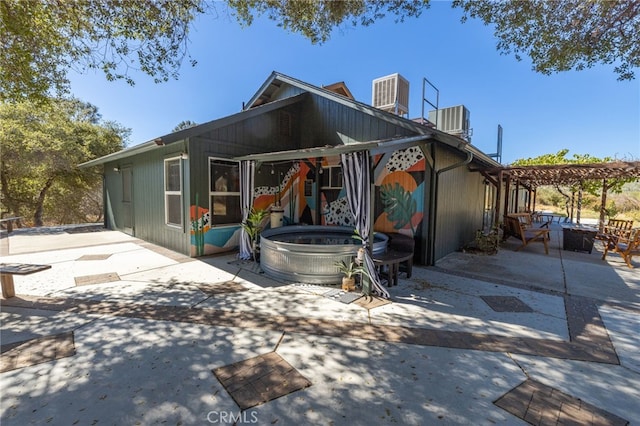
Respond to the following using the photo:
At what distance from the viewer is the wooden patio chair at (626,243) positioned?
580cm

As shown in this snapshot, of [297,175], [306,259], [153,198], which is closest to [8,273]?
[306,259]

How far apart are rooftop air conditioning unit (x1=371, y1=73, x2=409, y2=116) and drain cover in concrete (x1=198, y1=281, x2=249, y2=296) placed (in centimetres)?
671

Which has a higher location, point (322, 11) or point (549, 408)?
point (322, 11)

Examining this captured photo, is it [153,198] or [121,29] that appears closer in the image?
[121,29]

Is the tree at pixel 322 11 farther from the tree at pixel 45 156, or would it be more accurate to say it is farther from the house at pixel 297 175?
the tree at pixel 45 156

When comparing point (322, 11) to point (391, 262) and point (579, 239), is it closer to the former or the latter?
point (391, 262)

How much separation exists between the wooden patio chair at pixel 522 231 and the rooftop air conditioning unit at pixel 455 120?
3.01 meters

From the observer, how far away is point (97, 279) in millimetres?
4727

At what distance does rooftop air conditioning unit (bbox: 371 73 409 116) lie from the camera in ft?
26.7

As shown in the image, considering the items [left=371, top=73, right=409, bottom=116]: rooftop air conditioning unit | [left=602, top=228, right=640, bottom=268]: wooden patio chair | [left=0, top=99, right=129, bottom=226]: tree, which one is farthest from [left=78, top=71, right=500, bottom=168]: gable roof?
[left=0, top=99, right=129, bottom=226]: tree

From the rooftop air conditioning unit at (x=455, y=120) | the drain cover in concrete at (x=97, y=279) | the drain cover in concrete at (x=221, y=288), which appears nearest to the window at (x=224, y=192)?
the drain cover in concrete at (x=97, y=279)

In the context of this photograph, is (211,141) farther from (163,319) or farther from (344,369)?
(344,369)

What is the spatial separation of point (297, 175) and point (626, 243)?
830 cm

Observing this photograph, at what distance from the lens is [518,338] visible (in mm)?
2957
